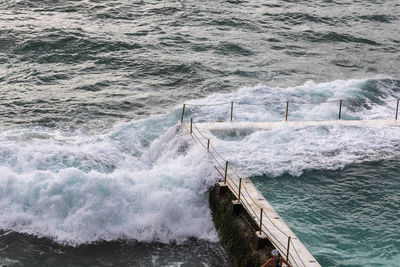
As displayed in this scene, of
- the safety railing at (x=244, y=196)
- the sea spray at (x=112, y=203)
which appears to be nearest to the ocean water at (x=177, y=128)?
the sea spray at (x=112, y=203)

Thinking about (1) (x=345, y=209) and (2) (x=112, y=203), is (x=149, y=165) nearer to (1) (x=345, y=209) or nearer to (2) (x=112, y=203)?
(2) (x=112, y=203)

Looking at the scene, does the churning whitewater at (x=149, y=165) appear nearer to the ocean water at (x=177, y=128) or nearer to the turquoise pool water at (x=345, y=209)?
the ocean water at (x=177, y=128)

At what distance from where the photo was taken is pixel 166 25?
131 feet

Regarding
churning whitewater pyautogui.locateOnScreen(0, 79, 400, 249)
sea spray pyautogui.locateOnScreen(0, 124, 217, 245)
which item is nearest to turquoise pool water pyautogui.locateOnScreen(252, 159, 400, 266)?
churning whitewater pyautogui.locateOnScreen(0, 79, 400, 249)

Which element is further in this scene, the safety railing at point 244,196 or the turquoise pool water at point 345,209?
the turquoise pool water at point 345,209

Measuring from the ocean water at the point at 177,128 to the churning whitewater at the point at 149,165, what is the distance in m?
0.06

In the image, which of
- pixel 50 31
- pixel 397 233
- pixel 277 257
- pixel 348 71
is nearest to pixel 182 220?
pixel 277 257

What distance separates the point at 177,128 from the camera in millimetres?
22531

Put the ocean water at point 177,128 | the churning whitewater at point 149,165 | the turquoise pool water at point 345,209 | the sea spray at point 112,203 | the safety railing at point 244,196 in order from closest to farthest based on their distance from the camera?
the safety railing at point 244,196 → the turquoise pool water at point 345,209 → the ocean water at point 177,128 → the sea spray at point 112,203 → the churning whitewater at point 149,165

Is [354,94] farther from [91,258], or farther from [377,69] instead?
[91,258]

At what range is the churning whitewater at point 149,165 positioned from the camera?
17.6 metres

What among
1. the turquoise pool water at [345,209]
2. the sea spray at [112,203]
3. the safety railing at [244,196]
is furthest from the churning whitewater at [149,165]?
the turquoise pool water at [345,209]

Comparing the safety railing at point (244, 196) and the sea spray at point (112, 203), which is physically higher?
the safety railing at point (244, 196)

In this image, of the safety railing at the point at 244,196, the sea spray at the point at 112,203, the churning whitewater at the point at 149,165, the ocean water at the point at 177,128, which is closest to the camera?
the safety railing at the point at 244,196
